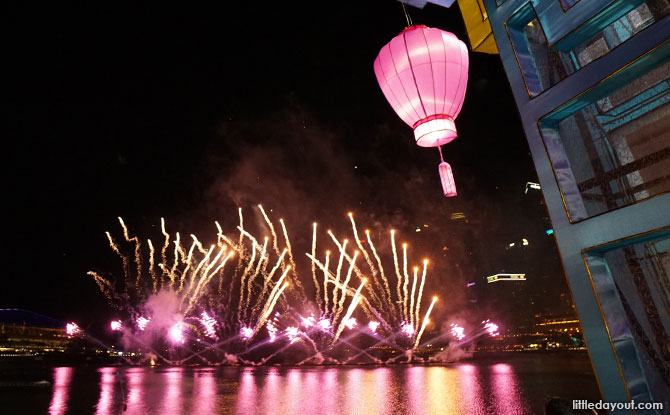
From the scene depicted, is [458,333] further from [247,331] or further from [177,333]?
[177,333]

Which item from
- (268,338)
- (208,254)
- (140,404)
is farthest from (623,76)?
(268,338)

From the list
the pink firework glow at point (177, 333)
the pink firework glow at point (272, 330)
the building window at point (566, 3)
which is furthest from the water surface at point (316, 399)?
the pink firework glow at point (177, 333)

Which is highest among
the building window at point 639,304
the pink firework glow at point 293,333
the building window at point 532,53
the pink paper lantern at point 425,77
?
the pink paper lantern at point 425,77

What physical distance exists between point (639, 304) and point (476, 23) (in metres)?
2.54

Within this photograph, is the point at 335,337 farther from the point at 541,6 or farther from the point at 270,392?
the point at 541,6

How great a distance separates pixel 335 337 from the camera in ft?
83.1

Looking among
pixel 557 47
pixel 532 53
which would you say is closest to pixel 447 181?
pixel 532 53

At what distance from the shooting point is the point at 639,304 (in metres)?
2.17

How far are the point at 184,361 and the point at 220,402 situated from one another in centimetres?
2457

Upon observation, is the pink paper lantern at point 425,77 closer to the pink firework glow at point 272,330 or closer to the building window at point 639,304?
the building window at point 639,304

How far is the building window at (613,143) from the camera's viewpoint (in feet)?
6.59

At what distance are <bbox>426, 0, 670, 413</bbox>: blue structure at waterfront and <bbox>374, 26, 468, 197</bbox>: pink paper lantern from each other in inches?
75.9

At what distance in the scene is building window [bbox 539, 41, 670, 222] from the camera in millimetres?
2008

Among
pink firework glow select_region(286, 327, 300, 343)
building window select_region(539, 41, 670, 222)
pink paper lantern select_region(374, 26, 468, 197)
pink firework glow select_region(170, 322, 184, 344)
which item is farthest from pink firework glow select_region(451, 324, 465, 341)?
building window select_region(539, 41, 670, 222)
